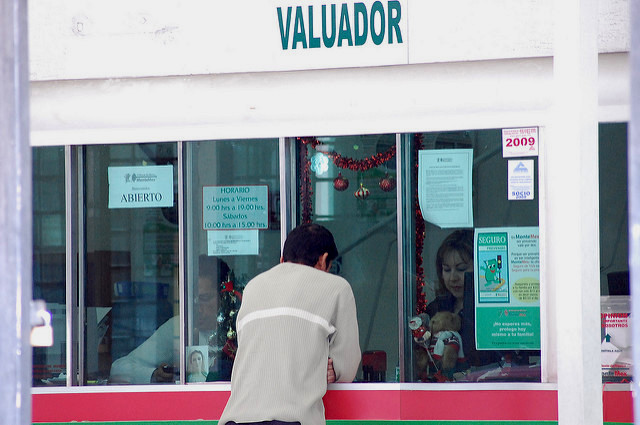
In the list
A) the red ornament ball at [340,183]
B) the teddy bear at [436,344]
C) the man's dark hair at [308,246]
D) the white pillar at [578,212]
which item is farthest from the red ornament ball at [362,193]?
the man's dark hair at [308,246]

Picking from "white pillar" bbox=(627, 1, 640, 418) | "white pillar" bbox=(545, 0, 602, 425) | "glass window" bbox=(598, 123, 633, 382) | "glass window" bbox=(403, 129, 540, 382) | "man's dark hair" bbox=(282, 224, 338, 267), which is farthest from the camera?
"glass window" bbox=(403, 129, 540, 382)

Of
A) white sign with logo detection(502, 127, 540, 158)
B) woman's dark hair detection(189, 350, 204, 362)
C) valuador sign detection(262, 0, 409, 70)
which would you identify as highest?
valuador sign detection(262, 0, 409, 70)

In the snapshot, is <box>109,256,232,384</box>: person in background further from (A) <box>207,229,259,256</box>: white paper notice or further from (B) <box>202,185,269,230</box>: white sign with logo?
(B) <box>202,185,269,230</box>: white sign with logo

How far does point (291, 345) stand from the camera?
11.5ft

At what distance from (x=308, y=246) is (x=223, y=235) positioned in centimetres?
→ 325

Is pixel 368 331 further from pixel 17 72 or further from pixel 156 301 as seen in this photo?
pixel 17 72

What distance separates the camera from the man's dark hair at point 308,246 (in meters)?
3.80

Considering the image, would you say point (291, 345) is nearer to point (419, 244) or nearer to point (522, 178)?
point (419, 244)

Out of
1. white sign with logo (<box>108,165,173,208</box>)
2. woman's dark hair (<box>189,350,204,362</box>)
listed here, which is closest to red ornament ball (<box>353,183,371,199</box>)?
white sign with logo (<box>108,165,173,208</box>)

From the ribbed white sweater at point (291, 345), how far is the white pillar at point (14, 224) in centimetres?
171

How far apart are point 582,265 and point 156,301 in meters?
3.69

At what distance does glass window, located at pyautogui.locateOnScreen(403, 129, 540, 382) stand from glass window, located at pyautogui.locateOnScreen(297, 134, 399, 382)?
0.15m

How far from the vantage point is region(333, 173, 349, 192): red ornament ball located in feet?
22.5

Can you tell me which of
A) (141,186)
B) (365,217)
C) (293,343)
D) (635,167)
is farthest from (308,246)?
(141,186)
